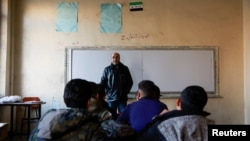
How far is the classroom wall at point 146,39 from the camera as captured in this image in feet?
19.4

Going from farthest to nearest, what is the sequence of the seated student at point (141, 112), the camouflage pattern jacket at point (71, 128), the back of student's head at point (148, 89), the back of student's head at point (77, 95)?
the back of student's head at point (148, 89), the seated student at point (141, 112), the back of student's head at point (77, 95), the camouflage pattern jacket at point (71, 128)

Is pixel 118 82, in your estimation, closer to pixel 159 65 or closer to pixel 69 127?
pixel 159 65

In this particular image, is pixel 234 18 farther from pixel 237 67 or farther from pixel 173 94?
pixel 173 94

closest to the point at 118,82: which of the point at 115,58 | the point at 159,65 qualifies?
the point at 115,58

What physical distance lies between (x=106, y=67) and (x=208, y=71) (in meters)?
2.02

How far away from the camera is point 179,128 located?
1.51 m

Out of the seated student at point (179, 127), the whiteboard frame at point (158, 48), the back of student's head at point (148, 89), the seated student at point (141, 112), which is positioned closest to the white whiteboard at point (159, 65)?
the whiteboard frame at point (158, 48)

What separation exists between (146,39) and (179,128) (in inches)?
177

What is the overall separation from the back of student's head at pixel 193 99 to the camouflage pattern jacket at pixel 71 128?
0.52 metres

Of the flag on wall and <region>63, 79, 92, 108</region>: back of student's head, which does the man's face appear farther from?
<region>63, 79, 92, 108</region>: back of student's head

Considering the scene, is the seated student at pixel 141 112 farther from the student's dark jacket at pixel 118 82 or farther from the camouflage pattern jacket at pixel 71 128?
the student's dark jacket at pixel 118 82

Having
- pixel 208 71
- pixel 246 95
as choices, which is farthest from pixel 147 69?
pixel 246 95

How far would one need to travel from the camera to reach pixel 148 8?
595 cm

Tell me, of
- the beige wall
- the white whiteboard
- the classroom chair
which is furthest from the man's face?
the beige wall
